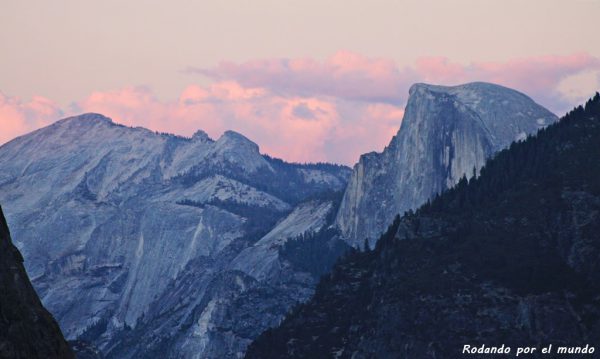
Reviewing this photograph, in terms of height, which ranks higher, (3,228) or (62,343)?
(3,228)

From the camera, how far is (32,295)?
112 m

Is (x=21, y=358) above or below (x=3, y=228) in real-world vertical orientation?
below

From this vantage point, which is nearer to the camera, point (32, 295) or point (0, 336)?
point (0, 336)

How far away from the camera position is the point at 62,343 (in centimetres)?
11012

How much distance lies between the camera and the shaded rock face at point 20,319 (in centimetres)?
10556

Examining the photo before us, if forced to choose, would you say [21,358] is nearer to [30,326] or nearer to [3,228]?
[30,326]

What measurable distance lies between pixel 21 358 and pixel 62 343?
17.8ft

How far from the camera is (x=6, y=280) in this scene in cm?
10956

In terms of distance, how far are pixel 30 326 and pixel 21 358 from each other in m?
3.81

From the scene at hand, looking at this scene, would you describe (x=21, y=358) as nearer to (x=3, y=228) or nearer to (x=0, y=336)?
(x=0, y=336)

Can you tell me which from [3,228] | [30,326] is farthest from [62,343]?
[3,228]

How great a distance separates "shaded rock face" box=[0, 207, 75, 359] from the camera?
346ft

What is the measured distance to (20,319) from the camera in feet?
354

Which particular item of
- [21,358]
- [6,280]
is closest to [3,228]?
[6,280]
